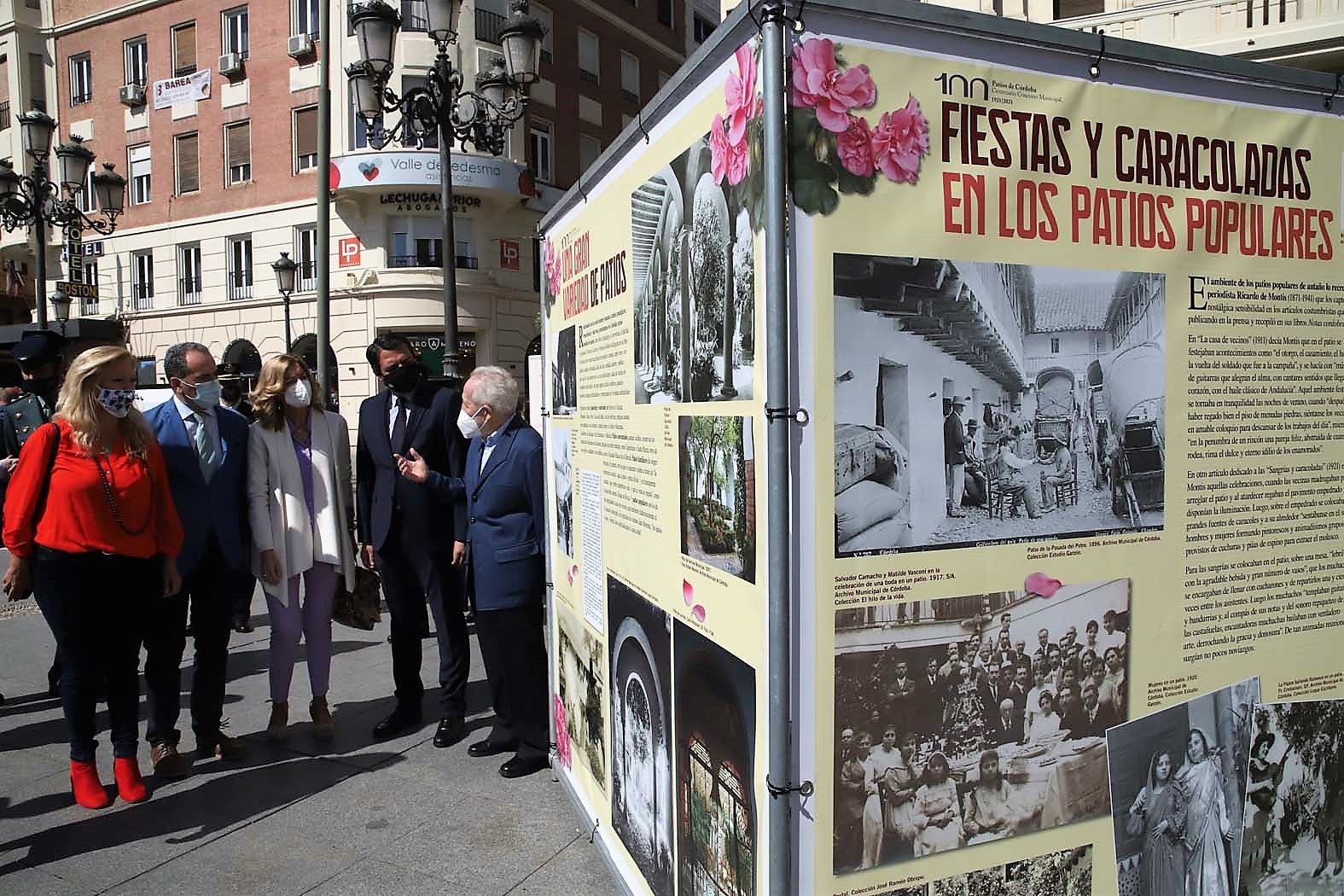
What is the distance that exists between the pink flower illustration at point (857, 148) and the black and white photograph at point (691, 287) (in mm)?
243

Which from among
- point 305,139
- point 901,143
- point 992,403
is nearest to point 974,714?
point 992,403

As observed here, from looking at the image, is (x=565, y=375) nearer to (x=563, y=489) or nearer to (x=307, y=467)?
(x=563, y=489)

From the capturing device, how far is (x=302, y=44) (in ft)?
82.7

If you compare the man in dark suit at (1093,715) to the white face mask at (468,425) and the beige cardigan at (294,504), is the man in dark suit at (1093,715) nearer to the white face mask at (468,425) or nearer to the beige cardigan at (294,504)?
the white face mask at (468,425)

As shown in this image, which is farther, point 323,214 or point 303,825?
point 323,214

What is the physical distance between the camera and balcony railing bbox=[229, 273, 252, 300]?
27.0 metres

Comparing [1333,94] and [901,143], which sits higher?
[1333,94]

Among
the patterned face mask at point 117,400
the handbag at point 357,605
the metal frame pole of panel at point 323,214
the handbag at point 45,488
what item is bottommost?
the handbag at point 357,605

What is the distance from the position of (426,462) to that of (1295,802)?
12.6 feet

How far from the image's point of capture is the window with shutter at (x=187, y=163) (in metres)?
27.5

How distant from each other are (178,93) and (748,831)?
102 ft

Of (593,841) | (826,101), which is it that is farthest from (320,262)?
(826,101)

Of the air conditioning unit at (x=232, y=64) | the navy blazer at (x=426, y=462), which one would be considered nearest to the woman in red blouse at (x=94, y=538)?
the navy blazer at (x=426, y=462)

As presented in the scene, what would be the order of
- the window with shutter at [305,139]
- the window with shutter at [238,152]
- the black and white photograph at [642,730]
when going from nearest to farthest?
the black and white photograph at [642,730] → the window with shutter at [305,139] → the window with shutter at [238,152]
